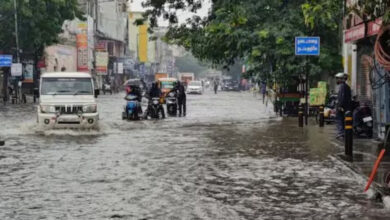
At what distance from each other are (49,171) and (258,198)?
4570 mm

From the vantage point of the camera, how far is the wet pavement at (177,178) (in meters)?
8.75

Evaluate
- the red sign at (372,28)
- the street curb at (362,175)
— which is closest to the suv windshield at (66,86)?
the red sign at (372,28)

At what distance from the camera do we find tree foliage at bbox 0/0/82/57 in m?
50.3

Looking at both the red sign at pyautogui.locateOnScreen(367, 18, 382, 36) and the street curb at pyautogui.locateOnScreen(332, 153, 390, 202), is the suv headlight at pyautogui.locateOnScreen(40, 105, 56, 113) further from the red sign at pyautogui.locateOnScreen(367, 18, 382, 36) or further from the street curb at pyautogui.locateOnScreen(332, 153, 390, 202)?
the red sign at pyautogui.locateOnScreen(367, 18, 382, 36)

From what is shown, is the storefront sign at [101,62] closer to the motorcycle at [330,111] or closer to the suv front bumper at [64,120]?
the motorcycle at [330,111]

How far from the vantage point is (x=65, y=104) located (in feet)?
67.9

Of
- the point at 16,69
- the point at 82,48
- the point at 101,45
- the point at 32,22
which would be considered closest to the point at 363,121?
the point at 16,69

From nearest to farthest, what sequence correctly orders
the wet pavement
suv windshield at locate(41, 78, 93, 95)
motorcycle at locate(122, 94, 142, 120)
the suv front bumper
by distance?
the wet pavement
the suv front bumper
suv windshield at locate(41, 78, 93, 95)
motorcycle at locate(122, 94, 142, 120)

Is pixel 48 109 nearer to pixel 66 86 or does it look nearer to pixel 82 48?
pixel 66 86

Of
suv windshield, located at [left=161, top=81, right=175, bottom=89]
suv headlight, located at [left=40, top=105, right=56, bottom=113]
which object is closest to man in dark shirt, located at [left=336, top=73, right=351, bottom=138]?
suv headlight, located at [left=40, top=105, right=56, bottom=113]

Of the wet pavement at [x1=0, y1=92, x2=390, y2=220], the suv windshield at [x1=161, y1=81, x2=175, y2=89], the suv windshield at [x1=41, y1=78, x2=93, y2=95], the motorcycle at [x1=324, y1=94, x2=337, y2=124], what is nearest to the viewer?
the wet pavement at [x1=0, y1=92, x2=390, y2=220]

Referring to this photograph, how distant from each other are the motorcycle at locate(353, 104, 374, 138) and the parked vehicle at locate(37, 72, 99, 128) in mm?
7878

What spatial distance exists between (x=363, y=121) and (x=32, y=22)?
3630 centimetres

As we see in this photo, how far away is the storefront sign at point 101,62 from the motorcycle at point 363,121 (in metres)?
73.1
